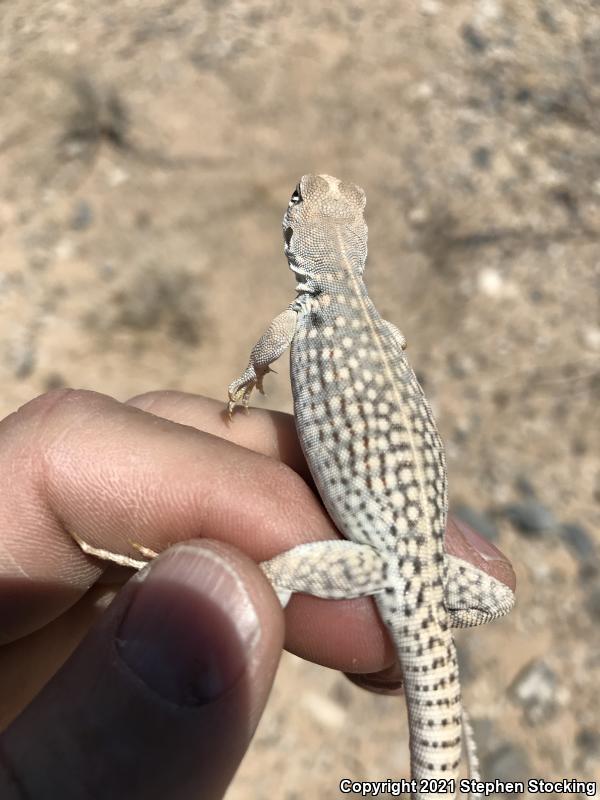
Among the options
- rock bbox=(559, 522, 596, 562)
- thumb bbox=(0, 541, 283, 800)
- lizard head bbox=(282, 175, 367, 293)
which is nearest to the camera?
thumb bbox=(0, 541, 283, 800)

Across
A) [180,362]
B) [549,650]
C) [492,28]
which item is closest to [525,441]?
[549,650]

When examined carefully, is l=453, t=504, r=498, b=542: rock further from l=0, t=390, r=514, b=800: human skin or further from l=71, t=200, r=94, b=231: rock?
l=71, t=200, r=94, b=231: rock

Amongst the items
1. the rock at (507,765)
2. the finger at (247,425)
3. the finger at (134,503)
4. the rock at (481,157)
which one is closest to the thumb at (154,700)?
the finger at (134,503)

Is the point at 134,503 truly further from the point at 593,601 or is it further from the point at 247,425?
the point at 593,601

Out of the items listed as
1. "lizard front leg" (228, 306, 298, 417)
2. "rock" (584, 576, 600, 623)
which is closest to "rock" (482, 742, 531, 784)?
"rock" (584, 576, 600, 623)

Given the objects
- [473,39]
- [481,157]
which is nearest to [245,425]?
[481,157]

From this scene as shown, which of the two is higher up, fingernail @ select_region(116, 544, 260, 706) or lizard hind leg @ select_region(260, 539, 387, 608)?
fingernail @ select_region(116, 544, 260, 706)
